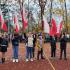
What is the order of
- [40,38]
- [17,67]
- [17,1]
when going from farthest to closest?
[17,1] → [40,38] → [17,67]

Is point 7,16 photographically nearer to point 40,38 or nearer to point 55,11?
point 55,11

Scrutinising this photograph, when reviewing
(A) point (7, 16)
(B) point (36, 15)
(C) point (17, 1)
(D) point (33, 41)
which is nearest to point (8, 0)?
(C) point (17, 1)

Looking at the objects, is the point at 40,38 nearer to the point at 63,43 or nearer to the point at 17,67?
the point at 63,43

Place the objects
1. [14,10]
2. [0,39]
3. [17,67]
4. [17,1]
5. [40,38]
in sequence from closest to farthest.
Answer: [17,67], [0,39], [40,38], [17,1], [14,10]

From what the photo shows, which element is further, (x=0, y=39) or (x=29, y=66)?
(x=0, y=39)

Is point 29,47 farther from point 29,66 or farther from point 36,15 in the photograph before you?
point 36,15

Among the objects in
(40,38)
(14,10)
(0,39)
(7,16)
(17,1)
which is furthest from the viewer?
(7,16)

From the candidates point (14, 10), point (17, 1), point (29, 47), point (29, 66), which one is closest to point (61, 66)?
point (29, 66)

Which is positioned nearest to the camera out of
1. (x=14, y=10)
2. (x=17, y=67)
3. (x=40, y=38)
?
(x=17, y=67)

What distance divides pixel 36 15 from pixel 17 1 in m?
9.52

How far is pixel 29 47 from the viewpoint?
21641 mm

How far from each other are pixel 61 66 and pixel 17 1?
40.5m

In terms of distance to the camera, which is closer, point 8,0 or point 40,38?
point 40,38

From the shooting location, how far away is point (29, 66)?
1916cm
